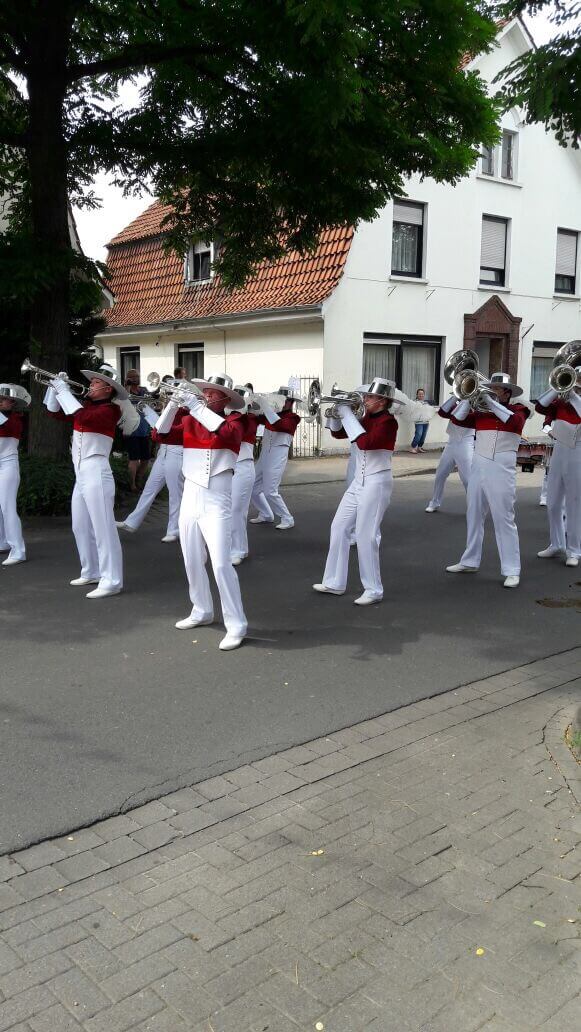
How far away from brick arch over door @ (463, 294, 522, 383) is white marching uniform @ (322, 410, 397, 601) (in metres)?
16.9

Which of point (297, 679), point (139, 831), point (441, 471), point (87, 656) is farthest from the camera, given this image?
point (441, 471)

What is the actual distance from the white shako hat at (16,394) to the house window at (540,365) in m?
19.7

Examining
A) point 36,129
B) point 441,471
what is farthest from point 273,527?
point 36,129

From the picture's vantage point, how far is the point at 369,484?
8211 millimetres

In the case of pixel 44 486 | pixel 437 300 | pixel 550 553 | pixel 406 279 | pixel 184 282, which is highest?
pixel 184 282

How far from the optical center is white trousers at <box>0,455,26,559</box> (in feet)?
31.1

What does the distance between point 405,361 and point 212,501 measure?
55.5ft

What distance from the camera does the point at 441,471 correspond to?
13.4 meters

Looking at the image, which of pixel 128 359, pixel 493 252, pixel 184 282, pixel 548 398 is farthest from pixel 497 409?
pixel 128 359

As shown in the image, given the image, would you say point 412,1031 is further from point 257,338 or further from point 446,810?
point 257,338

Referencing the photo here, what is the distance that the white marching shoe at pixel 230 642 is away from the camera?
264 inches

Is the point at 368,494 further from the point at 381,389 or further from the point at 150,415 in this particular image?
the point at 150,415

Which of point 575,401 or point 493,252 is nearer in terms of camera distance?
point 575,401

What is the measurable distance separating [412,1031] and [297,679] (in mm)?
3351
